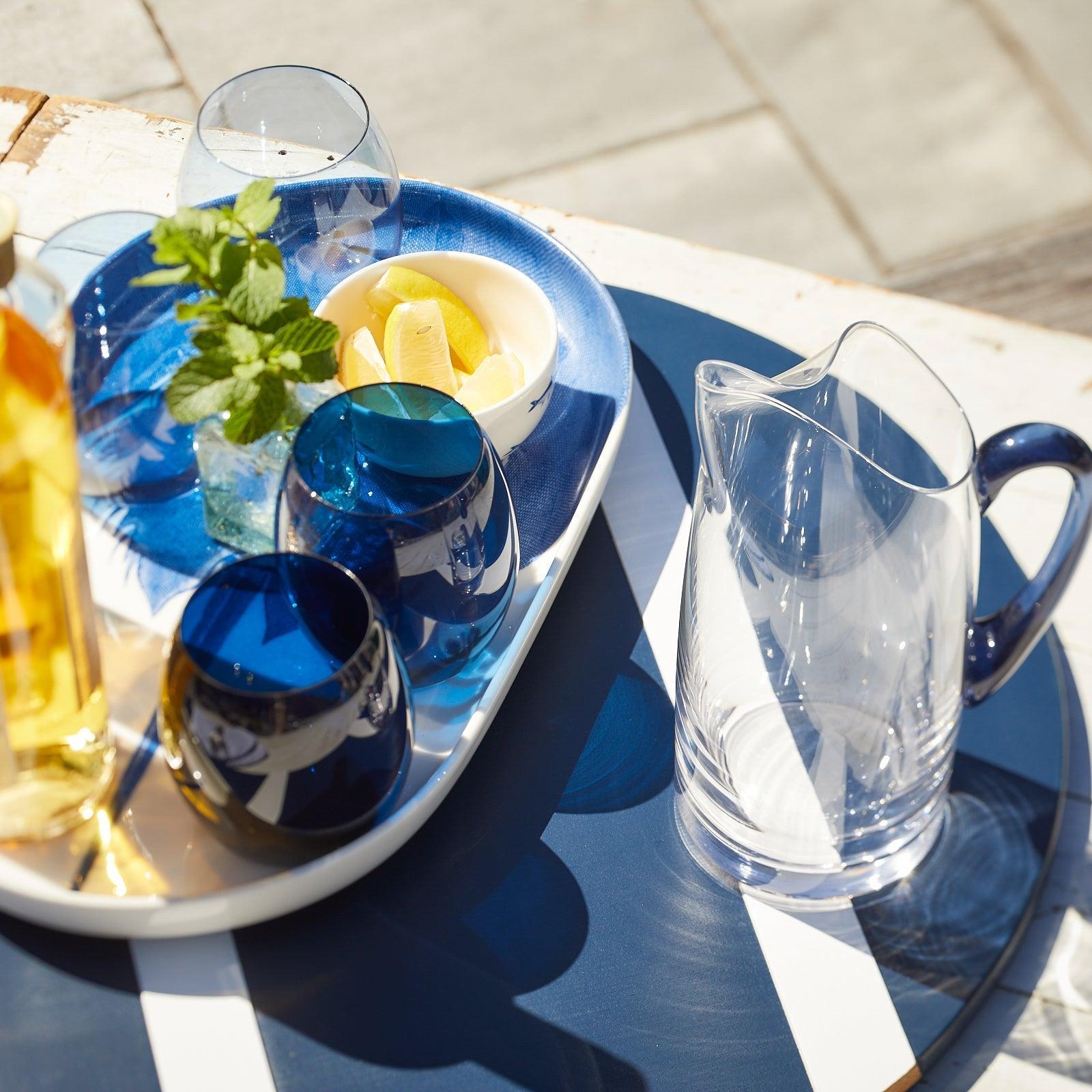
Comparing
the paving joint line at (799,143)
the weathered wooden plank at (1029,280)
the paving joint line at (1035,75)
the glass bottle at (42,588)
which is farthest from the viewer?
the paving joint line at (1035,75)

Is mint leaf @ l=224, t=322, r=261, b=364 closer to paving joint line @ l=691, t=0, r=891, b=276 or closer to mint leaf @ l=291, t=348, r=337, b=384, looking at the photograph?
mint leaf @ l=291, t=348, r=337, b=384

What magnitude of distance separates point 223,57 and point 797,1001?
160 centimetres

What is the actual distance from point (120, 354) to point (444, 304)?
0.16 meters

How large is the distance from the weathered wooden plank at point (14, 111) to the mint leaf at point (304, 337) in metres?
0.40

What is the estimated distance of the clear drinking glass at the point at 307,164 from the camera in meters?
0.61

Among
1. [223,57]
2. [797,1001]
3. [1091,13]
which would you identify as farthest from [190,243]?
[1091,13]

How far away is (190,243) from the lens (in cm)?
48

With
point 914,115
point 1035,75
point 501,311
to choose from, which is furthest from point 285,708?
point 1035,75

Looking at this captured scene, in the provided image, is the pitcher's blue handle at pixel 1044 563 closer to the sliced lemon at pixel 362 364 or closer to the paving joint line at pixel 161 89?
the sliced lemon at pixel 362 364

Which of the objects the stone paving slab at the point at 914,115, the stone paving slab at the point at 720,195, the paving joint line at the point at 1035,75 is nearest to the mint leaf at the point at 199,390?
the stone paving slab at the point at 720,195

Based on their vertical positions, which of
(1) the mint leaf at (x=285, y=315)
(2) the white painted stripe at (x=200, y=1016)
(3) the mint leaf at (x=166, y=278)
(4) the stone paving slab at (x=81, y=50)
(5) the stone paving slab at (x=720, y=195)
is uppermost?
(3) the mint leaf at (x=166, y=278)

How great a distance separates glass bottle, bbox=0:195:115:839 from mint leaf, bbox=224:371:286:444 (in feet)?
0.27

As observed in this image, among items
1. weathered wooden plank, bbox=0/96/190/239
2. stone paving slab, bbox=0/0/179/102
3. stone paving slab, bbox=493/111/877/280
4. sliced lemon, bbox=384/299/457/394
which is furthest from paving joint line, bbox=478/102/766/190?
sliced lemon, bbox=384/299/457/394

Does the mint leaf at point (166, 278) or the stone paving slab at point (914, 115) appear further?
the stone paving slab at point (914, 115)
